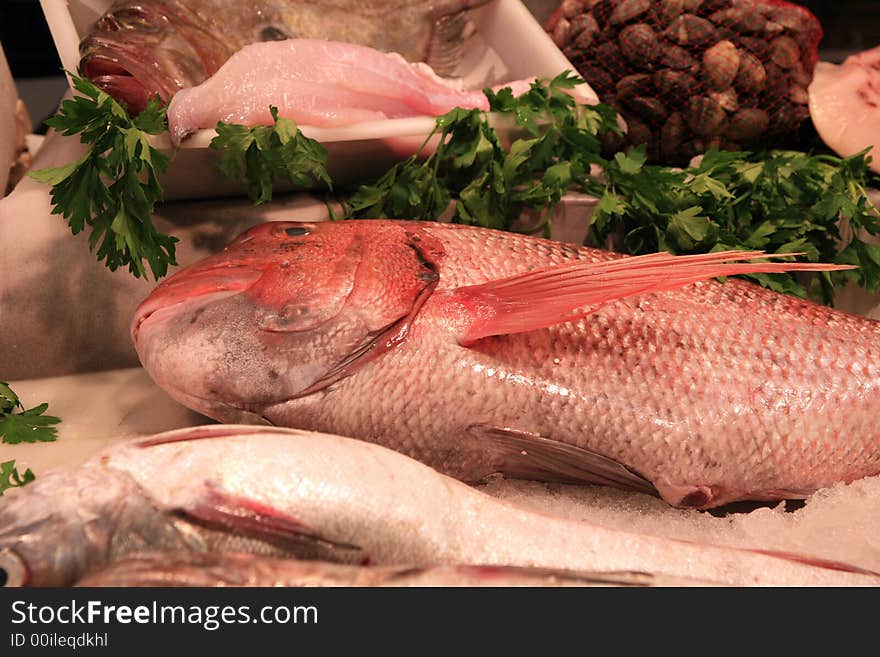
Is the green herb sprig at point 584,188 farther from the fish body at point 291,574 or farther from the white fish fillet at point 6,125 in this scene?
the fish body at point 291,574

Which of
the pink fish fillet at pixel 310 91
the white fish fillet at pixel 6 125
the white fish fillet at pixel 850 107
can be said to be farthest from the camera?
the white fish fillet at pixel 850 107

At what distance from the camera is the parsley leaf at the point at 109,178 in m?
1.54

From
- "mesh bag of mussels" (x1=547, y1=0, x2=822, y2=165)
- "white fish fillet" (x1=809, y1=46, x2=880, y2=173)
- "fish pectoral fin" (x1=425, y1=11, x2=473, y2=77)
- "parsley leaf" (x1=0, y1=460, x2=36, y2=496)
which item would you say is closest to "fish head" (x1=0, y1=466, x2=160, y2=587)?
"parsley leaf" (x1=0, y1=460, x2=36, y2=496)

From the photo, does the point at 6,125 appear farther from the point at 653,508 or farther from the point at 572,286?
the point at 653,508

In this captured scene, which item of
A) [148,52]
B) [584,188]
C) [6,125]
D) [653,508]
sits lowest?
[653,508]

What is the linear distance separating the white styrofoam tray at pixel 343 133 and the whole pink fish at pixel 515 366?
0.30 meters

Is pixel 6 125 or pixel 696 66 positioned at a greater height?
pixel 6 125

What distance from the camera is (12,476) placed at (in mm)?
1407

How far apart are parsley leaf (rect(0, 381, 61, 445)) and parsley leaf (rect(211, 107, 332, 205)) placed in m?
0.62

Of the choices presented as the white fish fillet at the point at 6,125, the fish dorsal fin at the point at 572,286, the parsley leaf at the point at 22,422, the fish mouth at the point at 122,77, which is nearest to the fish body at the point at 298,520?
the fish dorsal fin at the point at 572,286

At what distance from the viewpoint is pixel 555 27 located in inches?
94.1

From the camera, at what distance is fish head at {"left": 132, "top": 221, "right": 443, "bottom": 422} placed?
4.46ft

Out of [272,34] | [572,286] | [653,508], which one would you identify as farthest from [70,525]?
[272,34]

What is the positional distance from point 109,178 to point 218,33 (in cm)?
63
